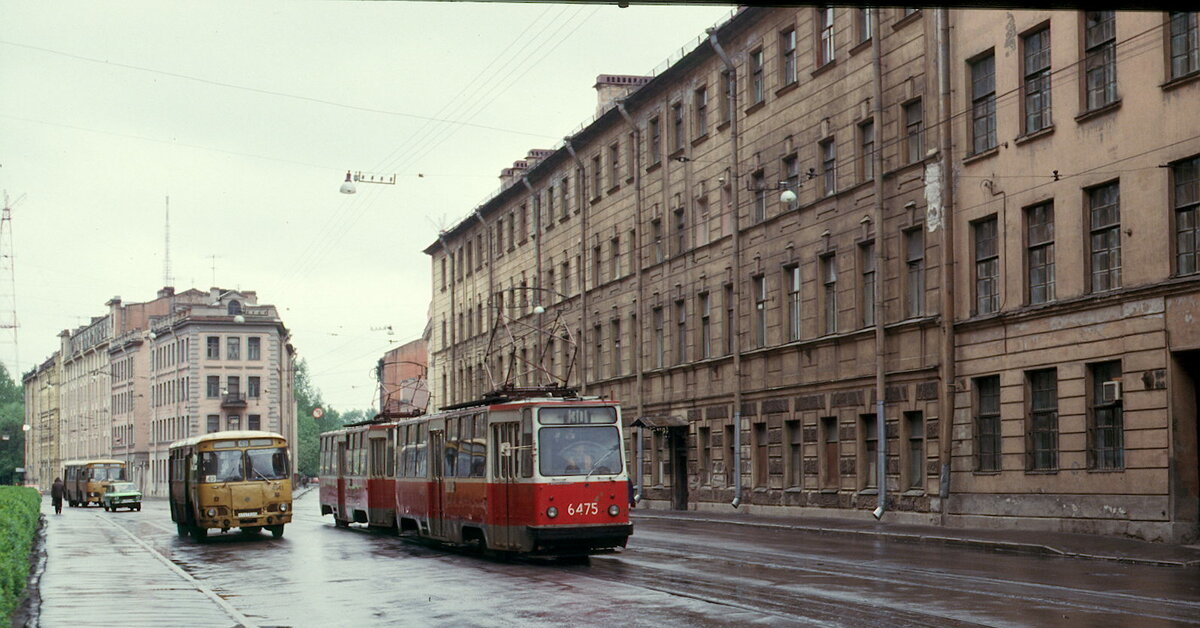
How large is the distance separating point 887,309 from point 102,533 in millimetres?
21880

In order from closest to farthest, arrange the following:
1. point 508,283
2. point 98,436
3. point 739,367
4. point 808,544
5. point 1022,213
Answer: point 808,544
point 1022,213
point 739,367
point 508,283
point 98,436

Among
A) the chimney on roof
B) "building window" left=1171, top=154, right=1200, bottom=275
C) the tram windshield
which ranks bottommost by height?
the tram windshield

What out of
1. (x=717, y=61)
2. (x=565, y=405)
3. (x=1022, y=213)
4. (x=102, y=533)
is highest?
(x=717, y=61)

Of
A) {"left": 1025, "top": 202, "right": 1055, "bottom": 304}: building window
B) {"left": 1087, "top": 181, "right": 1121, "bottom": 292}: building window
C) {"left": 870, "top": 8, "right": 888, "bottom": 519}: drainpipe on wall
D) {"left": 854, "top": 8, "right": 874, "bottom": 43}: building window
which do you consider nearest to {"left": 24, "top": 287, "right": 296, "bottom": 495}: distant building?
{"left": 854, "top": 8, "right": 874, "bottom": 43}: building window

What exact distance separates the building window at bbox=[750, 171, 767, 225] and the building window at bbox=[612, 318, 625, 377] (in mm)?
13772

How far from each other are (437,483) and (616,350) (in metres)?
29.4

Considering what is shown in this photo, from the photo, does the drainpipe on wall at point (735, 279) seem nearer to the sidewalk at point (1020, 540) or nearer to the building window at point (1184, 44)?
the sidewalk at point (1020, 540)

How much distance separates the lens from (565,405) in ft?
80.0

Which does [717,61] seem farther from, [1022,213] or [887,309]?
[1022,213]

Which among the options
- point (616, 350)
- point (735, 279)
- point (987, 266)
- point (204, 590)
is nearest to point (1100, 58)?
point (987, 266)

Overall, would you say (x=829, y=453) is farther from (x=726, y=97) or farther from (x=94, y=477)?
(x=94, y=477)

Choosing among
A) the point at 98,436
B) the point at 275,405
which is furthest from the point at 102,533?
the point at 98,436

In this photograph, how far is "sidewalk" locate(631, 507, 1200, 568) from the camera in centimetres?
2375

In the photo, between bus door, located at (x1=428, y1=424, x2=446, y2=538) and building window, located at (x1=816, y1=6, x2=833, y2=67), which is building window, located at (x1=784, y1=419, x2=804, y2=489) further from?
bus door, located at (x1=428, y1=424, x2=446, y2=538)
